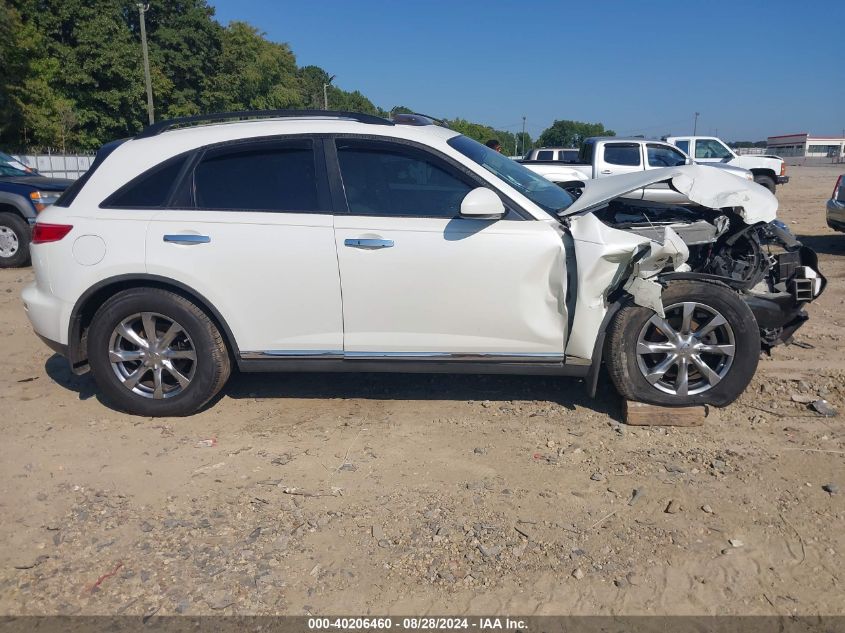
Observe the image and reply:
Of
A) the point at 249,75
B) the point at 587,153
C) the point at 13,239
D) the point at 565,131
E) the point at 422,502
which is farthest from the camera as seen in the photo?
the point at 565,131

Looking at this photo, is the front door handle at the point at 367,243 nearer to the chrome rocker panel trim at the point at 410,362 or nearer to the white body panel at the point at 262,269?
the white body panel at the point at 262,269

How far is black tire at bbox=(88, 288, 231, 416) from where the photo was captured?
4.27m

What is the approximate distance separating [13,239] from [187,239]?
741cm

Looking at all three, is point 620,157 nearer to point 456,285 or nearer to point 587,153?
point 587,153

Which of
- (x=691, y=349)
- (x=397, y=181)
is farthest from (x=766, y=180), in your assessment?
(x=397, y=181)

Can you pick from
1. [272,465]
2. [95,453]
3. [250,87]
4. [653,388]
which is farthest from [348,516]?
[250,87]

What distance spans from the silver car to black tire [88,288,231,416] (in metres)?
9.55

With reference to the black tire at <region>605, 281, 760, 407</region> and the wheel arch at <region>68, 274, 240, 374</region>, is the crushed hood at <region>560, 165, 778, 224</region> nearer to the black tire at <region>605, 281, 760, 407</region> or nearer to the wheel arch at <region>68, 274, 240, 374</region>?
the black tire at <region>605, 281, 760, 407</region>

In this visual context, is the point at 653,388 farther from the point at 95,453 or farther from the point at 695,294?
the point at 95,453

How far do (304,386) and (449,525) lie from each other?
210cm

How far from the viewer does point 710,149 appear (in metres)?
21.0

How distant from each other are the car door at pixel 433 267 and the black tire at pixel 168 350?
88 cm

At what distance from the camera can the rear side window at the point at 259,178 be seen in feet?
13.9

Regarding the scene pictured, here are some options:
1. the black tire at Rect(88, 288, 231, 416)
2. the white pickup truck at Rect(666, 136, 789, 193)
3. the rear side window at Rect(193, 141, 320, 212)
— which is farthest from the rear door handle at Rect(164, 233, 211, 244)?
the white pickup truck at Rect(666, 136, 789, 193)
